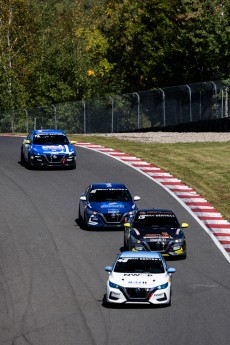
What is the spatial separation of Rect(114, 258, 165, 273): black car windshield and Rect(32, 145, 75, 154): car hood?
74.9 feet

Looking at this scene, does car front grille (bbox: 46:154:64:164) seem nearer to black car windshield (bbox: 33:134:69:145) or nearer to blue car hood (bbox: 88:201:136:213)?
black car windshield (bbox: 33:134:69:145)

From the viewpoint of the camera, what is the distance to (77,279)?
3080cm

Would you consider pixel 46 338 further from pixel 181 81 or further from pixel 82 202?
pixel 181 81

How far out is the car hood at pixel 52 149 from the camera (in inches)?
1999

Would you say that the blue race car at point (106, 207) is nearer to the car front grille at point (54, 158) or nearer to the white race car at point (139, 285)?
the white race car at point (139, 285)

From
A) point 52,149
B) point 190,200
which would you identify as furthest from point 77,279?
point 52,149

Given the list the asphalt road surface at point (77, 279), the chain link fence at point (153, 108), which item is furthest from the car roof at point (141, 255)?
the chain link fence at point (153, 108)

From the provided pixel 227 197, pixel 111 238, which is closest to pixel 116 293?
pixel 111 238

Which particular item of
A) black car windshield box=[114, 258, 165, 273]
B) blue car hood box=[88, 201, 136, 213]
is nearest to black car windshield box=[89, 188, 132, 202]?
blue car hood box=[88, 201, 136, 213]

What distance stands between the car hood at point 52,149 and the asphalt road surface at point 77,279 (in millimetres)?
2111

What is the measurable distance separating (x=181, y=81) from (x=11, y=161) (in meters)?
33.4

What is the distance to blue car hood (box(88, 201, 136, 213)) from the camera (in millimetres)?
38062

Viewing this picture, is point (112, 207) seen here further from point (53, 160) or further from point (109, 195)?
point (53, 160)

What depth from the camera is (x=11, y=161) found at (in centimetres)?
5466
